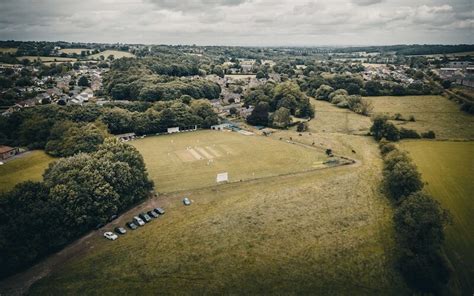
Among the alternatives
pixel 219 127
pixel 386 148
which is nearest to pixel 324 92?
pixel 219 127

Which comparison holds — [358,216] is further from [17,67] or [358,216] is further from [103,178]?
[17,67]

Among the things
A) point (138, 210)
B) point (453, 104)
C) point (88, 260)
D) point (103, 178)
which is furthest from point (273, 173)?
point (453, 104)

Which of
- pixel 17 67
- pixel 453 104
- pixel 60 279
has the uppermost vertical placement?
pixel 17 67

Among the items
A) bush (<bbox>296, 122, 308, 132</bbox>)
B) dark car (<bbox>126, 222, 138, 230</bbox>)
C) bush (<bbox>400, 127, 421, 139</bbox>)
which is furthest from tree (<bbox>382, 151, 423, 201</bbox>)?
bush (<bbox>296, 122, 308, 132</bbox>)

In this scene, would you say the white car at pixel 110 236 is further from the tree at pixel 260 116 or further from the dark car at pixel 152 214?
the tree at pixel 260 116

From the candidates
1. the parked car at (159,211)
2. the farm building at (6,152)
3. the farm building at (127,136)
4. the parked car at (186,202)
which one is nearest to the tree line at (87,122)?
the farm building at (127,136)
